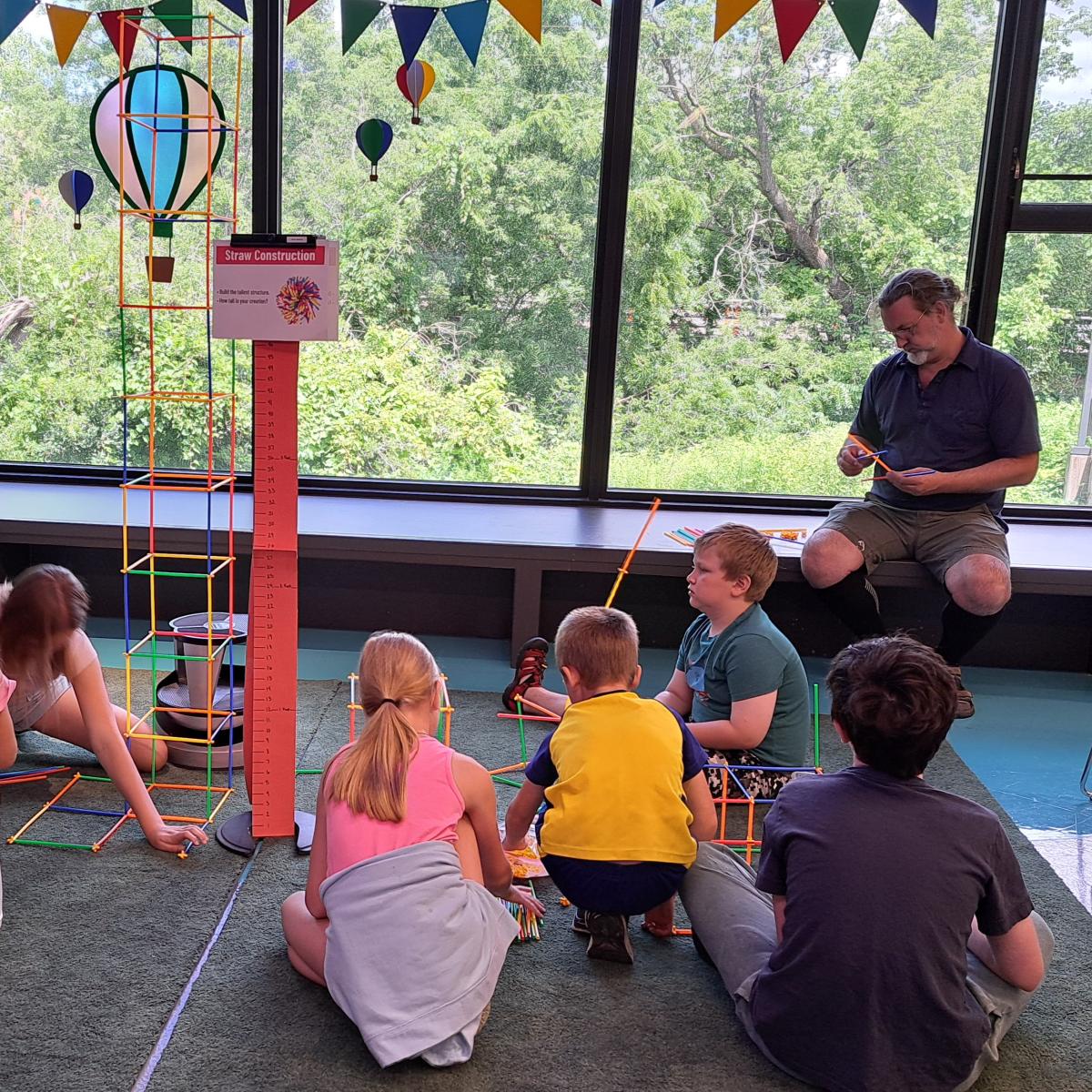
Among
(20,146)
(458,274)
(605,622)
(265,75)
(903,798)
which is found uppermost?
(265,75)

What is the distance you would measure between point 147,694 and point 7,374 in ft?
5.46

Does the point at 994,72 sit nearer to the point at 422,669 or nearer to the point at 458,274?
the point at 458,274

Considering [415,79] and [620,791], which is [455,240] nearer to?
[415,79]

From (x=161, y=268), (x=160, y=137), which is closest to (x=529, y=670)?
(x=161, y=268)

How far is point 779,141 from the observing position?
4.19 metres

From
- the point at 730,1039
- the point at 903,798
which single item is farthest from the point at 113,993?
the point at 903,798

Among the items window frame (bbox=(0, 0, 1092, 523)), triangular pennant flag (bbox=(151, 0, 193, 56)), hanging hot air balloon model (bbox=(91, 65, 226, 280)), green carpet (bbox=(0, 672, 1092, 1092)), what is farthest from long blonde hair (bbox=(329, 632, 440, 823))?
window frame (bbox=(0, 0, 1092, 523))

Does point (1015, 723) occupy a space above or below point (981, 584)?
below

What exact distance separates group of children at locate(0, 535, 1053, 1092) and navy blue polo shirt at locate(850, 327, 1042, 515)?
1.82 m

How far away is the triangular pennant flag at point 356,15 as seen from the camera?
3.74m

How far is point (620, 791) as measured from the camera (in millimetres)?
1994

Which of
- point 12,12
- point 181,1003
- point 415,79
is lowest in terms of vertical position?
point 181,1003

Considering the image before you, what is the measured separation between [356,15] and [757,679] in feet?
8.37

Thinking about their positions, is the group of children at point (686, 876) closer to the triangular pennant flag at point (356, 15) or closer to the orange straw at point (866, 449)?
the orange straw at point (866, 449)
